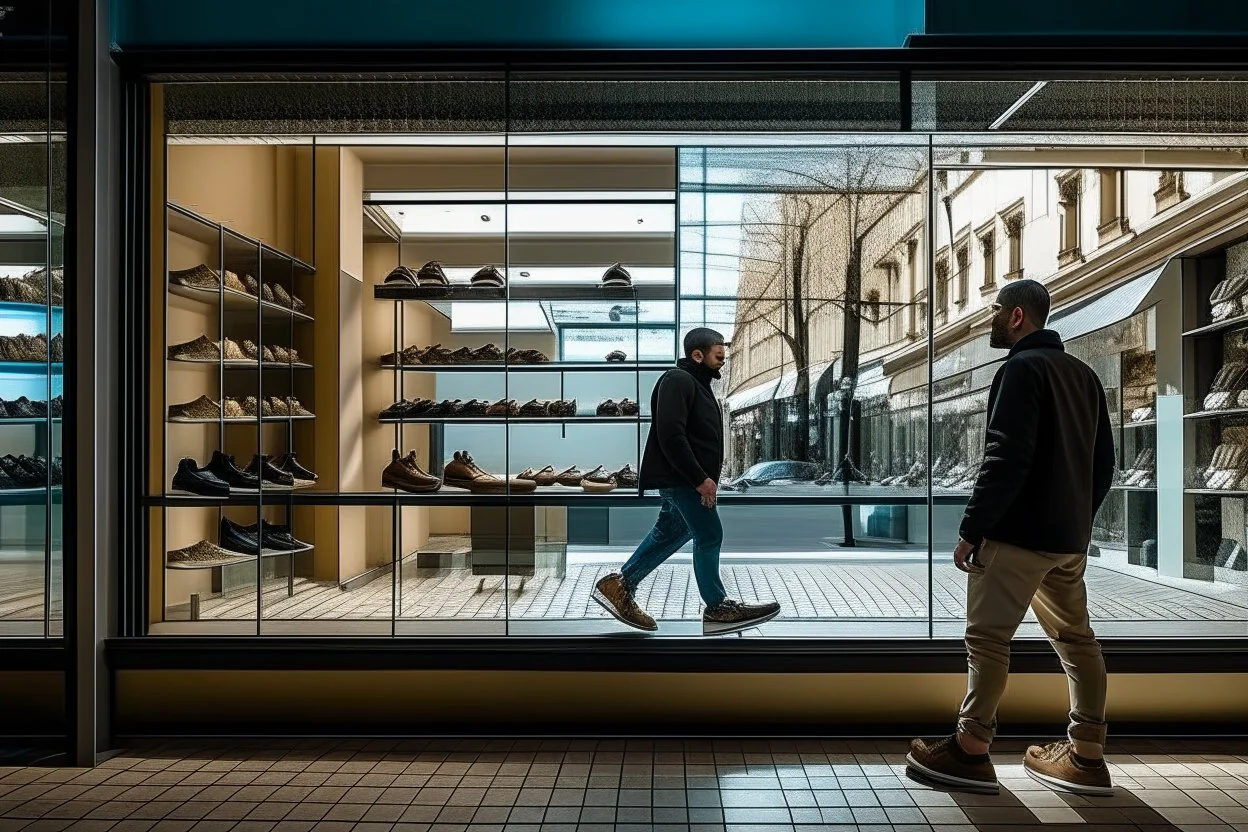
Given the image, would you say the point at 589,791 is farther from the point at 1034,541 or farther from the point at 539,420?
the point at 539,420

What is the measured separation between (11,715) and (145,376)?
167cm

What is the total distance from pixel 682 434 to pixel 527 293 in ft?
4.46

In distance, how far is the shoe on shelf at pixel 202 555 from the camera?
4922mm

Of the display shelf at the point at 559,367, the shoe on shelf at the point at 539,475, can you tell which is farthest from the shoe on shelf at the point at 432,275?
the shoe on shelf at the point at 539,475

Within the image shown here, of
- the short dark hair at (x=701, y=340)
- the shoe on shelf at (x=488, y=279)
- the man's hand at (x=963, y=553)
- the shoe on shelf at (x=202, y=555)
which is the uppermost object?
the shoe on shelf at (x=488, y=279)

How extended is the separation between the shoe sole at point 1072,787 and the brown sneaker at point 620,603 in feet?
5.78

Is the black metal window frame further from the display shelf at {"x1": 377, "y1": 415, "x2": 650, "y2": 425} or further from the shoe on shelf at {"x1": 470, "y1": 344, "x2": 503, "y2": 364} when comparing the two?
the shoe on shelf at {"x1": 470, "y1": 344, "x2": 503, "y2": 364}

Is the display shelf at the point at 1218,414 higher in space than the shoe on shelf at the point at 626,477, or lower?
higher

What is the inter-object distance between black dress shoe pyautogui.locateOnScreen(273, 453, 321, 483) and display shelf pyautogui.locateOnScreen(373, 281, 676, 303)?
1130mm

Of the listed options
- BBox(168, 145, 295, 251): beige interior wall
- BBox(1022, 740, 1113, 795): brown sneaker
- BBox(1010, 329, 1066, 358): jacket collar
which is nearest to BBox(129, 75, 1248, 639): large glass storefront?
BBox(168, 145, 295, 251): beige interior wall

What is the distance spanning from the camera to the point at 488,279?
5383 millimetres

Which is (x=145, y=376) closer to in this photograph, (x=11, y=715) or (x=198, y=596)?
(x=198, y=596)

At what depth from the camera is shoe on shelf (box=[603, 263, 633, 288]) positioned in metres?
5.53

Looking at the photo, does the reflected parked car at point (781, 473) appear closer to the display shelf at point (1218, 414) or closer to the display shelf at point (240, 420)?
the display shelf at point (1218, 414)
